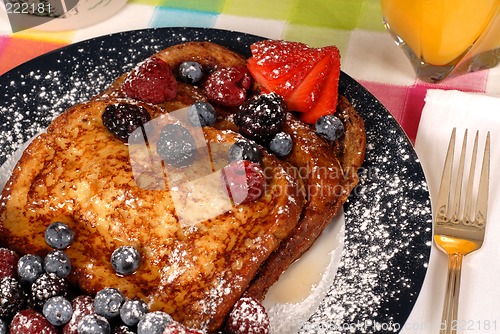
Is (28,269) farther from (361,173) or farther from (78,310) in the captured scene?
(361,173)

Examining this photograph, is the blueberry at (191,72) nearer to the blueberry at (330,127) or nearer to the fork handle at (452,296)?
the blueberry at (330,127)

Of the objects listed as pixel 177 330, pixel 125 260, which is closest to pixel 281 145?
pixel 125 260

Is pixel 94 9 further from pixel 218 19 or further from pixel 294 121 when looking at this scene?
pixel 294 121

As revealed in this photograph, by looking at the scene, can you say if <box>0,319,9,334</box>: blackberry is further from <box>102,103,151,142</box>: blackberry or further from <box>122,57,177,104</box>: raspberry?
<box>122,57,177,104</box>: raspberry

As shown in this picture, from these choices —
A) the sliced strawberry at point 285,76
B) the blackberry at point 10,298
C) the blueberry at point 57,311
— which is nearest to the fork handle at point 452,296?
the sliced strawberry at point 285,76

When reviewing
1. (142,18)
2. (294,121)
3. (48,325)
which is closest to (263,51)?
(294,121)

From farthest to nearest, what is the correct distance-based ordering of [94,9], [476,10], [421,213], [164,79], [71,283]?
[94,9]
[476,10]
[164,79]
[421,213]
[71,283]
